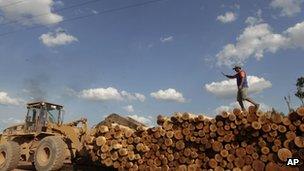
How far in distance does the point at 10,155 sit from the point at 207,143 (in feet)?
27.3

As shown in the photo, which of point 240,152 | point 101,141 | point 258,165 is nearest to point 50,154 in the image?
point 101,141

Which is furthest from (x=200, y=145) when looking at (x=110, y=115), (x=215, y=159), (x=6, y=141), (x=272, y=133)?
(x=6, y=141)

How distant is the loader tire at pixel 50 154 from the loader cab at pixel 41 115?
181cm

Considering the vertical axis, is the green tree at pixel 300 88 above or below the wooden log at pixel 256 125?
above

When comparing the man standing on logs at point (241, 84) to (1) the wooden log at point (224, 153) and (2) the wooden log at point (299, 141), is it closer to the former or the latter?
(1) the wooden log at point (224, 153)

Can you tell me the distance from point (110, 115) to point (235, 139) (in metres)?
7.94

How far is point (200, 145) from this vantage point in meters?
13.1

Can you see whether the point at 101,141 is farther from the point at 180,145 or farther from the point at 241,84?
the point at 241,84

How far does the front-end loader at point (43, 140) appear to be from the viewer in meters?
16.4

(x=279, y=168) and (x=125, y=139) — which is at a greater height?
(x=125, y=139)

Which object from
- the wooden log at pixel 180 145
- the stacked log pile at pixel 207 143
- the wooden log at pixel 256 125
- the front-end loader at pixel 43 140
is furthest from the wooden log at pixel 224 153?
the front-end loader at pixel 43 140

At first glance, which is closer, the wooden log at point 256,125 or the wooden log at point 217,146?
the wooden log at point 256,125

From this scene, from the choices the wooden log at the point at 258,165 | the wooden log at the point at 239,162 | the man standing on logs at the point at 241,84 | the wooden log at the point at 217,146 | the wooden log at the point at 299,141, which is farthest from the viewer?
the man standing on logs at the point at 241,84

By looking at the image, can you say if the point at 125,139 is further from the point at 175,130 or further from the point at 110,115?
the point at 110,115
